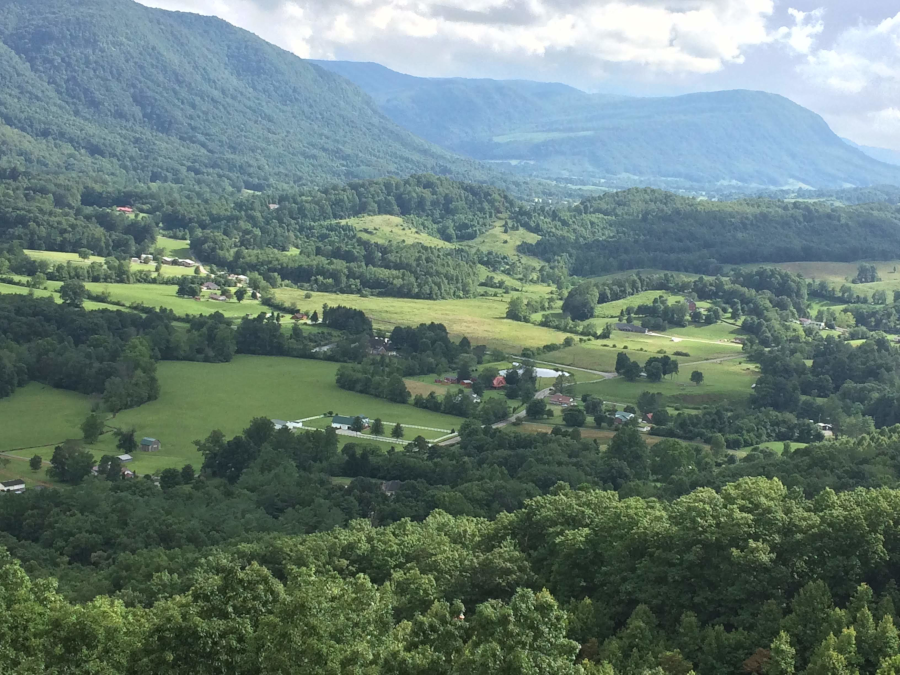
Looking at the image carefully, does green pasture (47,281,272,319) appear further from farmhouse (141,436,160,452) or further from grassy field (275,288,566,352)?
farmhouse (141,436,160,452)

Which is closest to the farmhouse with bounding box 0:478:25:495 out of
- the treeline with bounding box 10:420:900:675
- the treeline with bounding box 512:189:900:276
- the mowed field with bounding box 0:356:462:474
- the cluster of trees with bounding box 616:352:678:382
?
the treeline with bounding box 10:420:900:675

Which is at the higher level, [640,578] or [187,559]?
[640,578]

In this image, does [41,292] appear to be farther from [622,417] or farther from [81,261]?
[622,417]

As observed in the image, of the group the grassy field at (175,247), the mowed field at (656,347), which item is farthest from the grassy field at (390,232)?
the mowed field at (656,347)

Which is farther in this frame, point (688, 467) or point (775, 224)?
point (775, 224)

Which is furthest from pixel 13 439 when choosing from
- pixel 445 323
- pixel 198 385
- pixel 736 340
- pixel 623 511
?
pixel 736 340

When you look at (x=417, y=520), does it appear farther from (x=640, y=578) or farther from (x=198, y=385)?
(x=198, y=385)

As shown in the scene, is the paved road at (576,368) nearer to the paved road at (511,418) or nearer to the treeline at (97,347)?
the paved road at (511,418)
